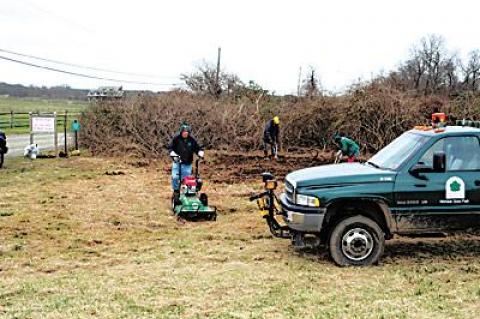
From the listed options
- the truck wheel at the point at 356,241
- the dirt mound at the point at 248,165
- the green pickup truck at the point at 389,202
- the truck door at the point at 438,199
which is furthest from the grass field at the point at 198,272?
the dirt mound at the point at 248,165

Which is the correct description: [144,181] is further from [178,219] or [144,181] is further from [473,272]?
[473,272]

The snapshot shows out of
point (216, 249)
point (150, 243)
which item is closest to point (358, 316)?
point (216, 249)

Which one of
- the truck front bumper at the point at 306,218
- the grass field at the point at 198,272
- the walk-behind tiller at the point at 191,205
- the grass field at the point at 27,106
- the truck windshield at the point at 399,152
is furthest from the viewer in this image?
the grass field at the point at 27,106

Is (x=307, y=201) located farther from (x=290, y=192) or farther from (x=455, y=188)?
(x=455, y=188)

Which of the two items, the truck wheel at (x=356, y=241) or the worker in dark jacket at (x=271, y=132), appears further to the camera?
the worker in dark jacket at (x=271, y=132)

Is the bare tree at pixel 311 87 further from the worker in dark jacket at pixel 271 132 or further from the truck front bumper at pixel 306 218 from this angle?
the truck front bumper at pixel 306 218

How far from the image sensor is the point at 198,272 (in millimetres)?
6848

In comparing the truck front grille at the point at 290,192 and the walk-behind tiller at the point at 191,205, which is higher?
the truck front grille at the point at 290,192

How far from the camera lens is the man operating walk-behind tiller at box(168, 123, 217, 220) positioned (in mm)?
10156

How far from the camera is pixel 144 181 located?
50.9 feet

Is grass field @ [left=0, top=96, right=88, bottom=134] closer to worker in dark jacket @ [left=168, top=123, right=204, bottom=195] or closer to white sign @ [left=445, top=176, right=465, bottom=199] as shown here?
worker in dark jacket @ [left=168, top=123, right=204, bottom=195]

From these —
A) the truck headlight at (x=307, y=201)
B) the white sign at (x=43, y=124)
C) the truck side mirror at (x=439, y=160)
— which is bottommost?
the truck headlight at (x=307, y=201)

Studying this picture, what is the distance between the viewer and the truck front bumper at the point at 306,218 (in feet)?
22.9

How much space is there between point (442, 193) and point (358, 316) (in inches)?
95.0
